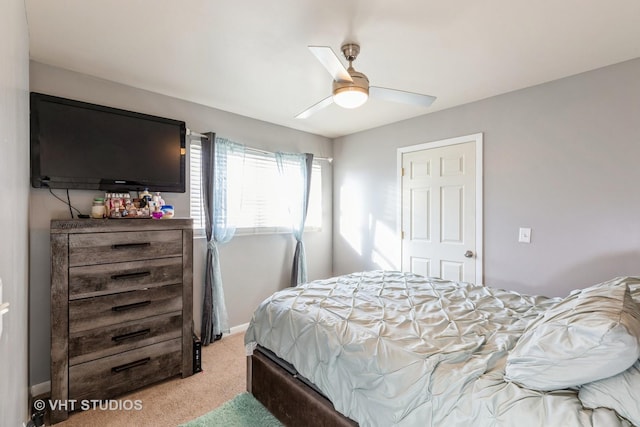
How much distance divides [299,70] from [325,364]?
2.10 m

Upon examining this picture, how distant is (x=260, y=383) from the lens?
80.0 inches

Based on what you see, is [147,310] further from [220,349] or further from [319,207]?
[319,207]

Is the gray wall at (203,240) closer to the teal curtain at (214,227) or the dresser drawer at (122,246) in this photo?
the teal curtain at (214,227)

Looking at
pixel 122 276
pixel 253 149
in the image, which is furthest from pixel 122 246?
pixel 253 149

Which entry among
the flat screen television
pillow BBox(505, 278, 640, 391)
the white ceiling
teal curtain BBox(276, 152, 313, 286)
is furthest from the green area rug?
the white ceiling

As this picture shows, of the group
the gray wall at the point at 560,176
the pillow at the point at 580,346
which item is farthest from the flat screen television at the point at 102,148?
the pillow at the point at 580,346

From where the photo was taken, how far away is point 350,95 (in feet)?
5.99

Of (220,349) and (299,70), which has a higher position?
(299,70)

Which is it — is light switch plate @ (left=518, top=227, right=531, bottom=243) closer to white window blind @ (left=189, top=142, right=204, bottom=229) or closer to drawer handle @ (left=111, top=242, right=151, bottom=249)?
white window blind @ (left=189, top=142, right=204, bottom=229)

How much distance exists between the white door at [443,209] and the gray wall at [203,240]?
1290 mm

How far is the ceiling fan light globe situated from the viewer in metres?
1.80

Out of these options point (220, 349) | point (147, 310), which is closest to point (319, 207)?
point (220, 349)

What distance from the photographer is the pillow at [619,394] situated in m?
0.89

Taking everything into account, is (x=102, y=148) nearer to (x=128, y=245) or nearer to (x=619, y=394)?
(x=128, y=245)
